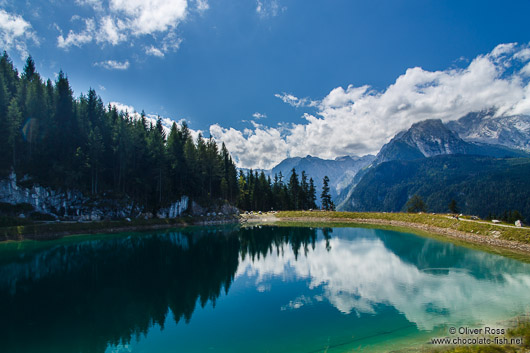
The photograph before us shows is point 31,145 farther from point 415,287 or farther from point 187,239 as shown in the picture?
point 415,287

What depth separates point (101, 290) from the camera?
72.9 ft

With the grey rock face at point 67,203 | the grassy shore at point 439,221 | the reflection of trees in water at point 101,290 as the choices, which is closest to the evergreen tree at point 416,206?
the grassy shore at point 439,221

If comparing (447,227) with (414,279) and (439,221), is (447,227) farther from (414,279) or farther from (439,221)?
(414,279)

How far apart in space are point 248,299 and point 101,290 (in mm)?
12879

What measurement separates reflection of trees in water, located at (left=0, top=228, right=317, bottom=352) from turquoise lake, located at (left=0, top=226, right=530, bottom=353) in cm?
10

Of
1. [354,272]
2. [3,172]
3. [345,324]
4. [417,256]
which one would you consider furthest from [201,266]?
[3,172]

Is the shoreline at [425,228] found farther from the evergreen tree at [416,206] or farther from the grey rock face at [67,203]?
the grey rock face at [67,203]

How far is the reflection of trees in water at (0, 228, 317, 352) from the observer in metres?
14.4

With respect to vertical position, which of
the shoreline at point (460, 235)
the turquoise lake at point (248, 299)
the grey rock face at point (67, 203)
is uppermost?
the grey rock face at point (67, 203)

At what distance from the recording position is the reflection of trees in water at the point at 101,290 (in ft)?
47.1

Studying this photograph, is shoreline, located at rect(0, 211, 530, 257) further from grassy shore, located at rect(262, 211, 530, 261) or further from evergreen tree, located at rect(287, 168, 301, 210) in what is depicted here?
evergreen tree, located at rect(287, 168, 301, 210)

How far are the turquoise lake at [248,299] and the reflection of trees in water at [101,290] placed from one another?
0.10 meters

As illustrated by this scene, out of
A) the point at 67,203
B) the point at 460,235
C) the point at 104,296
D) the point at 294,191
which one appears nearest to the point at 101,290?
the point at 104,296

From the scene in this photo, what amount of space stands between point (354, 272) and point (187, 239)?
35133 mm
